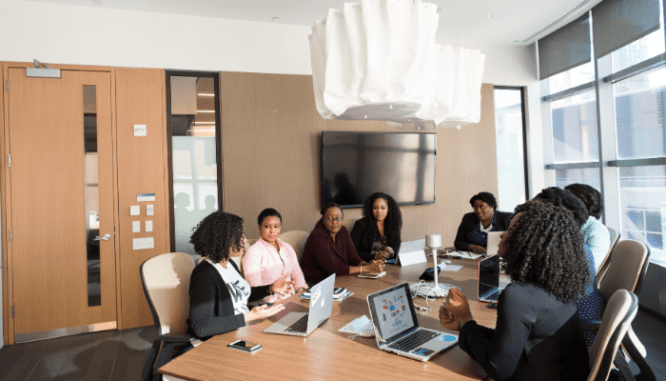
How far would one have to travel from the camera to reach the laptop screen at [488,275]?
2359mm

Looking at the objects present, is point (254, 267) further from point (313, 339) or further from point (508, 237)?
point (508, 237)

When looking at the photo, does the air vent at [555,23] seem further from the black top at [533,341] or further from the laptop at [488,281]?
the black top at [533,341]

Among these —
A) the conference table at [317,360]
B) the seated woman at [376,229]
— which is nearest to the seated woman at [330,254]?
the seated woman at [376,229]

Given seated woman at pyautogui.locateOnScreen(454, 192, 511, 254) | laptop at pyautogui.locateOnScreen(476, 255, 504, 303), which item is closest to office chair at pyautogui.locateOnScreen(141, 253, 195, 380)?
laptop at pyautogui.locateOnScreen(476, 255, 504, 303)

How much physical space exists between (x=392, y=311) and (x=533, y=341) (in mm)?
568

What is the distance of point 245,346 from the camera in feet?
5.77

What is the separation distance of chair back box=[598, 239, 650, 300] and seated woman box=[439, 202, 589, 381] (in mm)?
1214

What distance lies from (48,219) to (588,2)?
584cm

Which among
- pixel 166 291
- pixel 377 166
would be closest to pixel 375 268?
pixel 166 291

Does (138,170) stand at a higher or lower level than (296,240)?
higher

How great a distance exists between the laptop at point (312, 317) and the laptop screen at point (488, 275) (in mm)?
889

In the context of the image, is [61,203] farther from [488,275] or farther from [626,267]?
[626,267]

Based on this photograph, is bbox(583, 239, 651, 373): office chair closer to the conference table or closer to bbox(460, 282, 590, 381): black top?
bbox(460, 282, 590, 381): black top

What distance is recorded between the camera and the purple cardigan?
3213 mm
